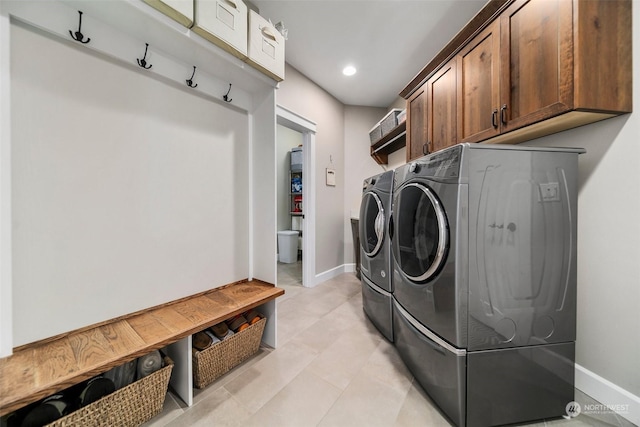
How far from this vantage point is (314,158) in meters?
2.98

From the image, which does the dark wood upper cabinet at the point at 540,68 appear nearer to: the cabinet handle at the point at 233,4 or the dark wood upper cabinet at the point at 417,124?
the dark wood upper cabinet at the point at 417,124

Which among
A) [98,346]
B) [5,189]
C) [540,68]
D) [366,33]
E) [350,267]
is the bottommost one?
[350,267]

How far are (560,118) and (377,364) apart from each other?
5.63 ft

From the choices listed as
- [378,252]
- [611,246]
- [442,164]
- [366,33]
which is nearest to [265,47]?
[366,33]

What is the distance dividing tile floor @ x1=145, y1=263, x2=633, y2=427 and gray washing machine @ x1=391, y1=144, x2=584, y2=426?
0.20m

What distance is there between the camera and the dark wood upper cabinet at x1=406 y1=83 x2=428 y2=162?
2.11 metres

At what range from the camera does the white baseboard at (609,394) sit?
1.07 metres

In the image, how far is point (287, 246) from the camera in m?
4.29

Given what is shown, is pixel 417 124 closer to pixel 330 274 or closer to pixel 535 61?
pixel 535 61

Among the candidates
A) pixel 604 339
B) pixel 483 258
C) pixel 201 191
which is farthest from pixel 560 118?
pixel 201 191

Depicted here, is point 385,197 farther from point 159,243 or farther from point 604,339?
point 159,243

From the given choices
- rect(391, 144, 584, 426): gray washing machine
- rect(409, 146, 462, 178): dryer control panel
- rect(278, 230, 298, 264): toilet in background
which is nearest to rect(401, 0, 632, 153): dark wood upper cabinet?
rect(391, 144, 584, 426): gray washing machine

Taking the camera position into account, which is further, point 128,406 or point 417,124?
point 417,124

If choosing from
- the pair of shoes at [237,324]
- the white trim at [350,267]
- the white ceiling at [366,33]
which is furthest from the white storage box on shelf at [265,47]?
the white trim at [350,267]
